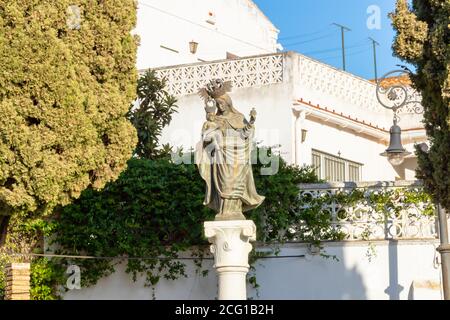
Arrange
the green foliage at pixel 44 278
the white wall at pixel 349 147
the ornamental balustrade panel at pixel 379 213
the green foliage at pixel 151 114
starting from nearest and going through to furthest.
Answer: the ornamental balustrade panel at pixel 379 213 → the green foliage at pixel 44 278 → the green foliage at pixel 151 114 → the white wall at pixel 349 147

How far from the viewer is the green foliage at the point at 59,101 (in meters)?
14.9

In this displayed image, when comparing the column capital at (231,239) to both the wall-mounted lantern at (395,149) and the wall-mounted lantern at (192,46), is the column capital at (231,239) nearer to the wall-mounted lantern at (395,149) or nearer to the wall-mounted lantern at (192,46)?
the wall-mounted lantern at (395,149)

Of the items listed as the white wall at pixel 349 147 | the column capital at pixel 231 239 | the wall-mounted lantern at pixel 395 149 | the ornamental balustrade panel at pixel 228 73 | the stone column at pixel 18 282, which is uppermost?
the ornamental balustrade panel at pixel 228 73

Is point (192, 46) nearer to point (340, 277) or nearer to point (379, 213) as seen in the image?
point (379, 213)

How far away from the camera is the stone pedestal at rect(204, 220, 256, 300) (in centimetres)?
1581

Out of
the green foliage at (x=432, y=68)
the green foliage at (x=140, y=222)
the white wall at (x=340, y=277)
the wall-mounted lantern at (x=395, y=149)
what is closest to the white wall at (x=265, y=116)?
the green foliage at (x=140, y=222)

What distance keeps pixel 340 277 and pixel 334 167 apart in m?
6.60

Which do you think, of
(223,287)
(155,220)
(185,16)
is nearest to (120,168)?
(223,287)

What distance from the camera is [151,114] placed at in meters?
23.2

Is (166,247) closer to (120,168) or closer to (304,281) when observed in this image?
(304,281)

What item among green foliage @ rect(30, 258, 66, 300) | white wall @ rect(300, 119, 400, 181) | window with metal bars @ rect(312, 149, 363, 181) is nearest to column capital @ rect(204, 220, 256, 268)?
green foliage @ rect(30, 258, 66, 300)


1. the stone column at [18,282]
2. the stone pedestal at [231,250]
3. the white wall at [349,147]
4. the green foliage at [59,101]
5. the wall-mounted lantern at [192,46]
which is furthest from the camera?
the wall-mounted lantern at [192,46]

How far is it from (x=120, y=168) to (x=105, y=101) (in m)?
0.98

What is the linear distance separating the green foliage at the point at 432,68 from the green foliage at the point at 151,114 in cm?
766
